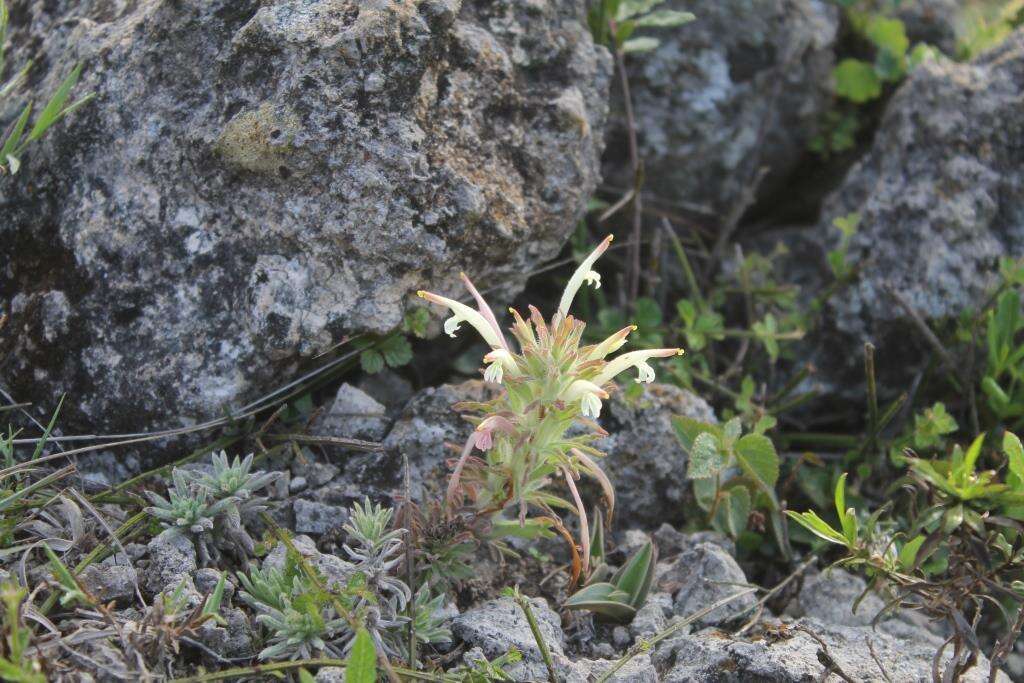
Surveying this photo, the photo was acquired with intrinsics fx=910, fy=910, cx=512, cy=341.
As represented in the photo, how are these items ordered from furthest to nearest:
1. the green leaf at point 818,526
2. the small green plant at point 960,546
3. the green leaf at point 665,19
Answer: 1. the green leaf at point 665,19
2. the green leaf at point 818,526
3. the small green plant at point 960,546

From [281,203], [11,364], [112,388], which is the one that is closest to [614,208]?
[281,203]

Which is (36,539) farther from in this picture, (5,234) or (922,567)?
(922,567)

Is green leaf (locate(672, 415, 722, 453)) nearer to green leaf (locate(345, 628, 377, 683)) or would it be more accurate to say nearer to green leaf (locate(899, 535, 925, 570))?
green leaf (locate(899, 535, 925, 570))

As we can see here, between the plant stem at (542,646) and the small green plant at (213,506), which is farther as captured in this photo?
the small green plant at (213,506)

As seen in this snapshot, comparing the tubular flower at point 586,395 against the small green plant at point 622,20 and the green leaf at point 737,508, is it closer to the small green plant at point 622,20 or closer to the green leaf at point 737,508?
the green leaf at point 737,508

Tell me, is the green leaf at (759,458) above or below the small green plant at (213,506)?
below

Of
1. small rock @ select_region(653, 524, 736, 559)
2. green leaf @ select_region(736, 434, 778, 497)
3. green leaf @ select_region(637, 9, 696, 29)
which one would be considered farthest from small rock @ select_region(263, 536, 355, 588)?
green leaf @ select_region(637, 9, 696, 29)

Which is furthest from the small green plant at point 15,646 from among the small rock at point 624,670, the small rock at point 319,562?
the small rock at point 624,670
